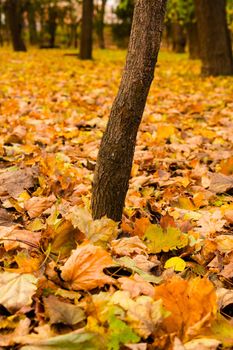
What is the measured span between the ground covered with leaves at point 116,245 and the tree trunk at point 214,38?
16.9 feet

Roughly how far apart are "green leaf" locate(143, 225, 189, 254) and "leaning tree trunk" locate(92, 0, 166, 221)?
1.02 ft

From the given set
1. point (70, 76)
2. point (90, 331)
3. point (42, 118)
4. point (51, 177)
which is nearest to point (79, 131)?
point (42, 118)

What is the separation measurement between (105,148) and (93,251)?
29.8 inches

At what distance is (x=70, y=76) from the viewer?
10352 millimetres

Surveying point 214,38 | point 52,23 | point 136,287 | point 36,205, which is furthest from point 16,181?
point 52,23

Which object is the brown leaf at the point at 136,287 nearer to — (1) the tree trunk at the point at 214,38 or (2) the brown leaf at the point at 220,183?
(2) the brown leaf at the point at 220,183

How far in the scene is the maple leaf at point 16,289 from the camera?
5.10ft

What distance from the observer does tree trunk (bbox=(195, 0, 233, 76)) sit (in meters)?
9.23

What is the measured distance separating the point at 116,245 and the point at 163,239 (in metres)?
0.24

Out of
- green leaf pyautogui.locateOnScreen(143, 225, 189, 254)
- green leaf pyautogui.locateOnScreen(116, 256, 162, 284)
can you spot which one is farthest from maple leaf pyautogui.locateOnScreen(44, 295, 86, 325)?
green leaf pyautogui.locateOnScreen(143, 225, 189, 254)

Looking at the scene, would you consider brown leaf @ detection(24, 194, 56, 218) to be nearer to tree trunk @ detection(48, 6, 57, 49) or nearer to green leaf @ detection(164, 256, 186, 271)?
green leaf @ detection(164, 256, 186, 271)

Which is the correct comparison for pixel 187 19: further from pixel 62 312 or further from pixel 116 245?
pixel 62 312

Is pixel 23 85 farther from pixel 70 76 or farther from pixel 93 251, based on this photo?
pixel 93 251

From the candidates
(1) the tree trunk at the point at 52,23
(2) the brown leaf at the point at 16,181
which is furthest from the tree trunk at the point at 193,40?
(1) the tree trunk at the point at 52,23
